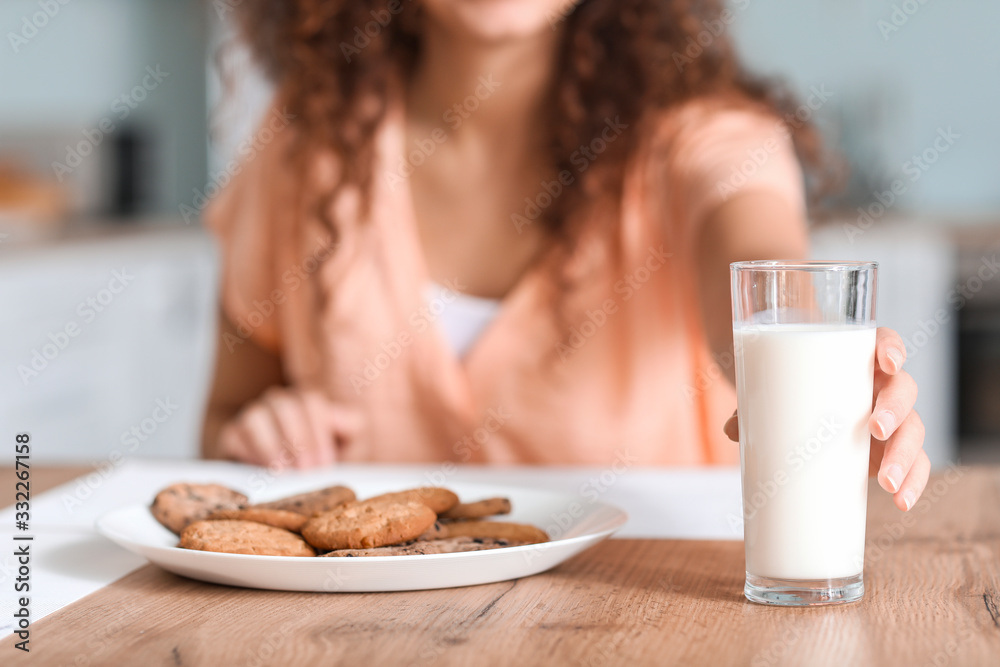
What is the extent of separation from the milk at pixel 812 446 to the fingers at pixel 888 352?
0.02 metres

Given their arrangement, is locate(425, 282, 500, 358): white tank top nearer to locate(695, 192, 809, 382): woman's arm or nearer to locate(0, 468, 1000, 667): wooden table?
locate(695, 192, 809, 382): woman's arm

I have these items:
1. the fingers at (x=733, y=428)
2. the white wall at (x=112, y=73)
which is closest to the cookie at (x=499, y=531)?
the fingers at (x=733, y=428)

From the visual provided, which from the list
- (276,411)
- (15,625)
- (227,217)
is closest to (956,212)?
(227,217)

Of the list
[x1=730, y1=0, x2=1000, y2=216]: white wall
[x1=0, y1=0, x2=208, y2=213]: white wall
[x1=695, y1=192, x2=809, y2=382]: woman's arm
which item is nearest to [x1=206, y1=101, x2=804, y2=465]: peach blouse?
[x1=695, y1=192, x2=809, y2=382]: woman's arm

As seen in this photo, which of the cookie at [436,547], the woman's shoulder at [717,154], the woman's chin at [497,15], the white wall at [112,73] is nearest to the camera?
the cookie at [436,547]

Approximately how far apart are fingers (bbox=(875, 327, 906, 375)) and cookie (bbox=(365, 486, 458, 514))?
0.31 m

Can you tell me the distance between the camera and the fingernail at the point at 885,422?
0.62m

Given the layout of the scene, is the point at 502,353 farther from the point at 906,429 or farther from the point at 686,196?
the point at 906,429

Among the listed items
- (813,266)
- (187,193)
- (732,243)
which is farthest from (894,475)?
(187,193)

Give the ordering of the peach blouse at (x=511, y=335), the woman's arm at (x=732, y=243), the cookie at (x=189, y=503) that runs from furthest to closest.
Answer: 1. the peach blouse at (x=511, y=335)
2. the woman's arm at (x=732, y=243)
3. the cookie at (x=189, y=503)

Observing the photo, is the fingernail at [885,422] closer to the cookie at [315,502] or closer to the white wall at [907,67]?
the cookie at [315,502]

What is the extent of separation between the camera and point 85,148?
3.63m

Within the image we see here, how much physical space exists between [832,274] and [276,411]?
31.0 inches

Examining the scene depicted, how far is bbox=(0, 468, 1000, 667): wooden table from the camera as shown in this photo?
0.54 m
